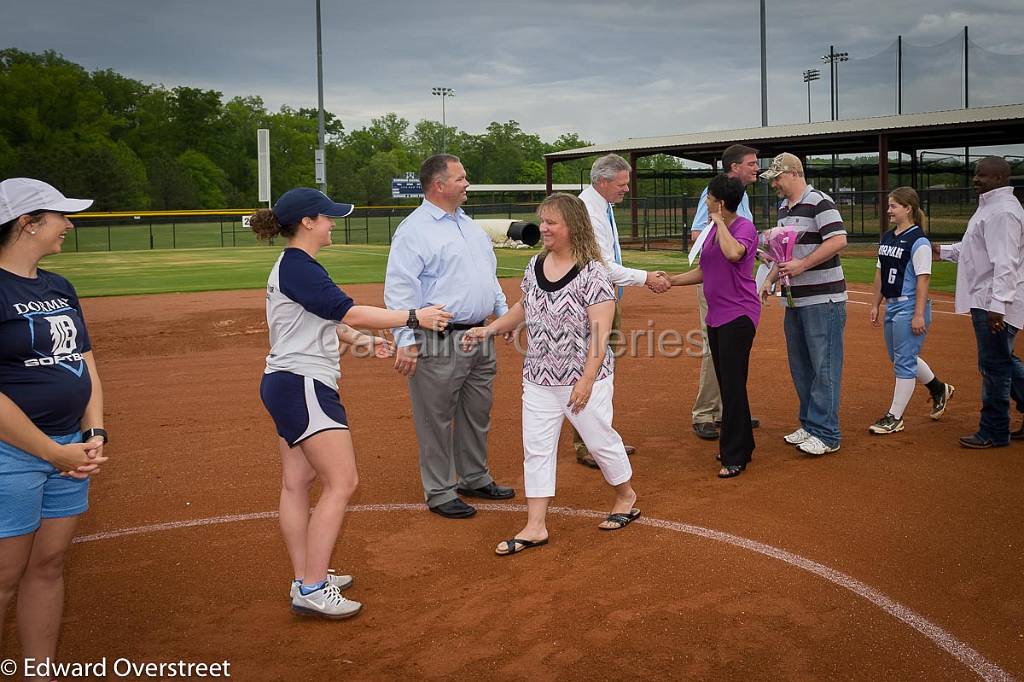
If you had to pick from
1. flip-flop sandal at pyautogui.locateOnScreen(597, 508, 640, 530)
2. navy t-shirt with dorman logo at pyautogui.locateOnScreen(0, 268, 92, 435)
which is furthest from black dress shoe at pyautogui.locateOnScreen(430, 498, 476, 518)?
navy t-shirt with dorman logo at pyautogui.locateOnScreen(0, 268, 92, 435)

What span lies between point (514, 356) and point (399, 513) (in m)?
6.55

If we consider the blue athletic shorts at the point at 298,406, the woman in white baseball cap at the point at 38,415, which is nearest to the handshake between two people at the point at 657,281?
the blue athletic shorts at the point at 298,406

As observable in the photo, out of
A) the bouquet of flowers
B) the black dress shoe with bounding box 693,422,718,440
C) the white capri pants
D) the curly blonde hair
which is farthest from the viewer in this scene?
the black dress shoe with bounding box 693,422,718,440

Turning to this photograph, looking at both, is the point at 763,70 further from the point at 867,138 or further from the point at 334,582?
the point at 334,582

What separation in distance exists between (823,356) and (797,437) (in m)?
0.79

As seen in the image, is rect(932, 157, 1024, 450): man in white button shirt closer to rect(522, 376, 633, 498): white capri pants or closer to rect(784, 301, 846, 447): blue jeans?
rect(784, 301, 846, 447): blue jeans

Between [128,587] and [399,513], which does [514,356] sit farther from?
[128,587]

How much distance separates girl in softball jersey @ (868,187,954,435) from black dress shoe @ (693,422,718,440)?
4.44 ft

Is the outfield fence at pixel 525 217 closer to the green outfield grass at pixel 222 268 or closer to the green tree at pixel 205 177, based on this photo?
the green outfield grass at pixel 222 268

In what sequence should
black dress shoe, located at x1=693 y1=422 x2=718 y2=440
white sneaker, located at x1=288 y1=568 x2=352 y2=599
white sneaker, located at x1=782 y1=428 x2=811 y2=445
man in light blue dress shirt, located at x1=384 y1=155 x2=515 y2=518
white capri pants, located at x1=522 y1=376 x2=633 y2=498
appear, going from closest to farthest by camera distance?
white sneaker, located at x1=288 y1=568 x2=352 y2=599
white capri pants, located at x1=522 y1=376 x2=633 y2=498
man in light blue dress shirt, located at x1=384 y1=155 x2=515 y2=518
white sneaker, located at x1=782 y1=428 x2=811 y2=445
black dress shoe, located at x1=693 y1=422 x2=718 y2=440

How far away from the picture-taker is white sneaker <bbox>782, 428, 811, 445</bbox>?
25.2ft

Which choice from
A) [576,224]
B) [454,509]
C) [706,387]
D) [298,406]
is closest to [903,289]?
[706,387]

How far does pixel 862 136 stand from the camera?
109 ft

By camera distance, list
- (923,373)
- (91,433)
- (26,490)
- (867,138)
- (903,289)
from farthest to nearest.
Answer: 1. (867,138)
2. (923,373)
3. (903,289)
4. (91,433)
5. (26,490)
